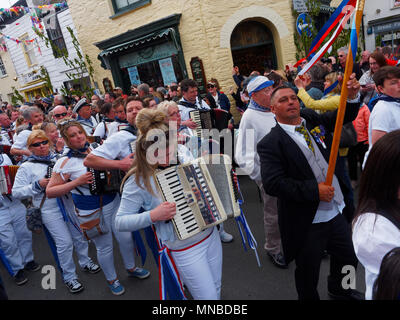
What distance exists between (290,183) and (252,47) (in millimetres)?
9181

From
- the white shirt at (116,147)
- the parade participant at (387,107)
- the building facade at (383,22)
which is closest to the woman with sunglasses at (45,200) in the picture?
the white shirt at (116,147)

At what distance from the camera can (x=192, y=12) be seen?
9.52m

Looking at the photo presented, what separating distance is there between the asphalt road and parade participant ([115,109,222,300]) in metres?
1.06

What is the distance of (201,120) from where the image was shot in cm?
470

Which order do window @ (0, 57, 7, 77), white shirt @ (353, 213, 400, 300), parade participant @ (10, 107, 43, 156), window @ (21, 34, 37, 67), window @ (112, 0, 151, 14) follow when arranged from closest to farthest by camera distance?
white shirt @ (353, 213, 400, 300)
parade participant @ (10, 107, 43, 156)
window @ (112, 0, 151, 14)
window @ (21, 34, 37, 67)
window @ (0, 57, 7, 77)

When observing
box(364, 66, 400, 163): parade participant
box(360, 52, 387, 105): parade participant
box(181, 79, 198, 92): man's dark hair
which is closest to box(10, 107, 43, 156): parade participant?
box(181, 79, 198, 92): man's dark hair

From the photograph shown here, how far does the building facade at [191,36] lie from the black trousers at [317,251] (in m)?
8.02

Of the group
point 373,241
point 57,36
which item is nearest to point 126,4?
point 57,36

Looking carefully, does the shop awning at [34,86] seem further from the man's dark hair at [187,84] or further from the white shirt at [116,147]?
the white shirt at [116,147]

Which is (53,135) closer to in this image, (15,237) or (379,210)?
(15,237)

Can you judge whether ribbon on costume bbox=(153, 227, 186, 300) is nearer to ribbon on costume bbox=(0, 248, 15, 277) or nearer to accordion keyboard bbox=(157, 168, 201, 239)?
accordion keyboard bbox=(157, 168, 201, 239)

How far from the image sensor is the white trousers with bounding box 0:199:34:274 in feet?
13.4

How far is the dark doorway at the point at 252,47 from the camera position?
10180mm
